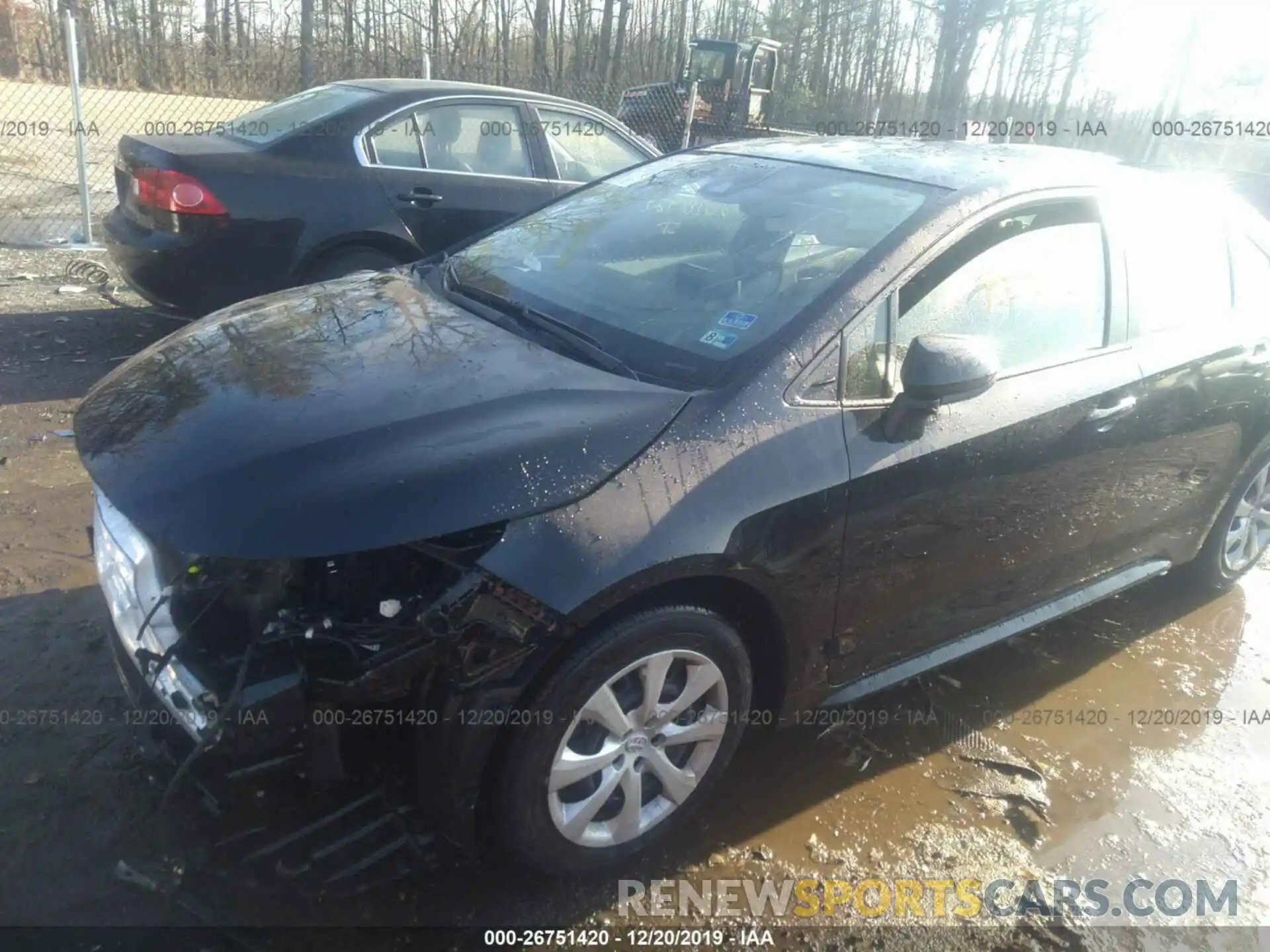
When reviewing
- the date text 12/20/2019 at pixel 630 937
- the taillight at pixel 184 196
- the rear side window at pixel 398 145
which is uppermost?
the rear side window at pixel 398 145

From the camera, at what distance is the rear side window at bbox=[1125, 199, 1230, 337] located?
3.30 metres

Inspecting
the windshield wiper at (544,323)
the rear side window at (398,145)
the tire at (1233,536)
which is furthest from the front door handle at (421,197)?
the tire at (1233,536)

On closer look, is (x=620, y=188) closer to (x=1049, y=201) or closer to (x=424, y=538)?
(x=1049, y=201)

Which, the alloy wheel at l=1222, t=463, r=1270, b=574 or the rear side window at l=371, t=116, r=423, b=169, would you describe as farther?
the rear side window at l=371, t=116, r=423, b=169

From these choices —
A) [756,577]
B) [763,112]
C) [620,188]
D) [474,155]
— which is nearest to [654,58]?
[763,112]

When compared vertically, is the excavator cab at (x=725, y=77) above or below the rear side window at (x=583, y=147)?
above

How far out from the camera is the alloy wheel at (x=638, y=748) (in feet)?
7.47

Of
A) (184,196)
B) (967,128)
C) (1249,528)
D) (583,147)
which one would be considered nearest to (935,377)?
(1249,528)

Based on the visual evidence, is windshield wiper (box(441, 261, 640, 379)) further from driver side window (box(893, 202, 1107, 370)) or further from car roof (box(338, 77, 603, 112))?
car roof (box(338, 77, 603, 112))

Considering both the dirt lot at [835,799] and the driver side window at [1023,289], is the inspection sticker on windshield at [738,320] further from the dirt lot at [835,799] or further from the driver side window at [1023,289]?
the dirt lot at [835,799]

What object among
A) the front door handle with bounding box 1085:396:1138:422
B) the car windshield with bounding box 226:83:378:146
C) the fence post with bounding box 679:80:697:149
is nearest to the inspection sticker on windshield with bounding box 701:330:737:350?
the front door handle with bounding box 1085:396:1138:422

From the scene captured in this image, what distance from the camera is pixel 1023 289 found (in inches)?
117

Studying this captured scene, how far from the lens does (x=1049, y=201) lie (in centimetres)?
305

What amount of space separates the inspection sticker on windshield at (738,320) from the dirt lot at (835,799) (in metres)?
1.31
